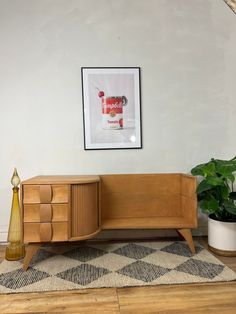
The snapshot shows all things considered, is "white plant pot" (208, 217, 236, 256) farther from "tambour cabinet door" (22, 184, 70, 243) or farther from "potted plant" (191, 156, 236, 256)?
"tambour cabinet door" (22, 184, 70, 243)

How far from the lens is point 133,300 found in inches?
62.9

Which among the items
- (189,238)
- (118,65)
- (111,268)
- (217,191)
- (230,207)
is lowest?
(111,268)

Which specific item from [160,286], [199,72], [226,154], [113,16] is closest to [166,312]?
[160,286]

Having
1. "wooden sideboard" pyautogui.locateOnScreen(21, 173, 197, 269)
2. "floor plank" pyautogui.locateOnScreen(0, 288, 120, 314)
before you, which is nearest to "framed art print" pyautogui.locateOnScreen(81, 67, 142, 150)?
"wooden sideboard" pyautogui.locateOnScreen(21, 173, 197, 269)

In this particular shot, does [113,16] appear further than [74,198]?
Yes

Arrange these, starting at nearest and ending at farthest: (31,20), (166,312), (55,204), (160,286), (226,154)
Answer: (166,312) < (160,286) < (55,204) < (31,20) < (226,154)

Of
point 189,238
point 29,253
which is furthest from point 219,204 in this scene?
point 29,253

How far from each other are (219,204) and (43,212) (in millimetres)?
1418

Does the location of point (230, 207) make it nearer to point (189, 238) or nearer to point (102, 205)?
point (189, 238)

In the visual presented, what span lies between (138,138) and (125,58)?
0.78m

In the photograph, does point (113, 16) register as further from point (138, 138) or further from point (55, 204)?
point (55, 204)

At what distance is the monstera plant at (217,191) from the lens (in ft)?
7.20

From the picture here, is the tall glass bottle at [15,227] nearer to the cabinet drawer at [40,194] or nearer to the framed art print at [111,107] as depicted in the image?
the cabinet drawer at [40,194]

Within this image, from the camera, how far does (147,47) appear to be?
105 inches
